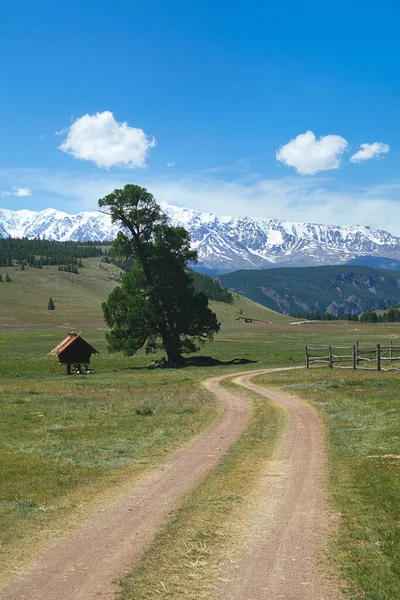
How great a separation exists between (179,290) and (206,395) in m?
27.5

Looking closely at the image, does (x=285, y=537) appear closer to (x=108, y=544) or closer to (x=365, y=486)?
(x=108, y=544)

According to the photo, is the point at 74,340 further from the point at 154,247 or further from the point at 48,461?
the point at 48,461

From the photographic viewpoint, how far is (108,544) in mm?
10805

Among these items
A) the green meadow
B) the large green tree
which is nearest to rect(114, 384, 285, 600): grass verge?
the green meadow

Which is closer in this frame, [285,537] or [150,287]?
[285,537]

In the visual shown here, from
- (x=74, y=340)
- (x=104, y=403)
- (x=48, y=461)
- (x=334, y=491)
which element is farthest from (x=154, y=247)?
(x=334, y=491)

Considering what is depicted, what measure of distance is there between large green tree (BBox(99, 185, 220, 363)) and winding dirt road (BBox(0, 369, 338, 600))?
1643 inches

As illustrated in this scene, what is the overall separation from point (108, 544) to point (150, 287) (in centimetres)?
4983

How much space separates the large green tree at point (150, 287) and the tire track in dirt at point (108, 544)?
1661 inches

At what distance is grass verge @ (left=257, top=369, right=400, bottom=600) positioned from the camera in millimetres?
9469

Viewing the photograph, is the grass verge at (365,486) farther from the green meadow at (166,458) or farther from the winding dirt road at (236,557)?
the winding dirt road at (236,557)

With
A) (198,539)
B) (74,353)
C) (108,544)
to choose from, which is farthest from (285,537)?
(74,353)

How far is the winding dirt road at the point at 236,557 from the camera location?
29.2 ft

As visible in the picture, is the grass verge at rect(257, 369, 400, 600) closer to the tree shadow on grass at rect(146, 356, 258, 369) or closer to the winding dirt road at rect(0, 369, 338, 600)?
the winding dirt road at rect(0, 369, 338, 600)
